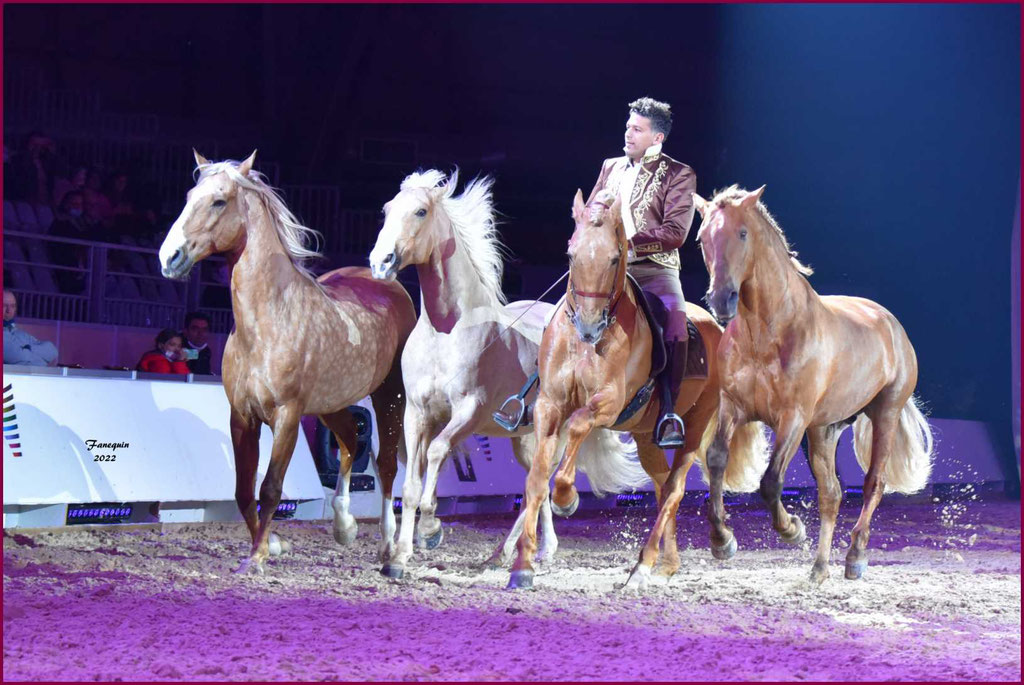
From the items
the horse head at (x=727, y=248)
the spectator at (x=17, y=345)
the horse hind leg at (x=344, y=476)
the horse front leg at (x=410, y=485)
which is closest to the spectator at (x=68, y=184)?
the spectator at (x=17, y=345)

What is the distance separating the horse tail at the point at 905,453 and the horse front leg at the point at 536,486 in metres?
2.80

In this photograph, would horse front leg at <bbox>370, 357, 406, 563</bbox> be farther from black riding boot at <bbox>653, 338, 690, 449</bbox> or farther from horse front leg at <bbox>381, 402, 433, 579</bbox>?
black riding boot at <bbox>653, 338, 690, 449</bbox>

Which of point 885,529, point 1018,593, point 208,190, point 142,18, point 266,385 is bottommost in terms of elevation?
point 885,529

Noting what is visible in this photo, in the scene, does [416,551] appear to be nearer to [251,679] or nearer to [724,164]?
[251,679]

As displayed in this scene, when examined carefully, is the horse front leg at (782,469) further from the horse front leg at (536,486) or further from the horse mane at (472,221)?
the horse mane at (472,221)

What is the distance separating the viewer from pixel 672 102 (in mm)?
16516

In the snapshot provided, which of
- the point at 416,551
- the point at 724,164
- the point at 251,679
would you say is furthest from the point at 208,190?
the point at 724,164

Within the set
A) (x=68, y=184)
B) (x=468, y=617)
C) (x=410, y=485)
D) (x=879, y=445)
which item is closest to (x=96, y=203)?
(x=68, y=184)

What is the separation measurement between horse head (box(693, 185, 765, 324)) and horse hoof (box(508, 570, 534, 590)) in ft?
5.54

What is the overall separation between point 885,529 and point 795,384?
4.81 metres

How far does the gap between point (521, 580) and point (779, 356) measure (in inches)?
75.3

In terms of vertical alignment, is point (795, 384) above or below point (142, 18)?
below

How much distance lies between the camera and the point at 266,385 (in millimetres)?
6887

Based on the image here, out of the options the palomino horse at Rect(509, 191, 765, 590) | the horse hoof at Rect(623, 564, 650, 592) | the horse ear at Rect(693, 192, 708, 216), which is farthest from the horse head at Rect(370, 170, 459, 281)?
the horse hoof at Rect(623, 564, 650, 592)
